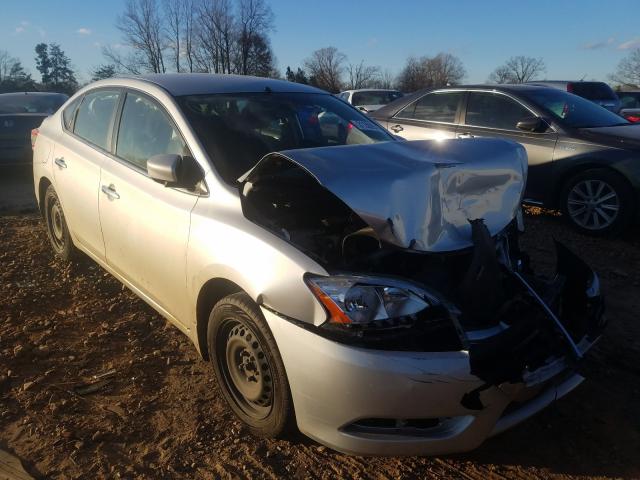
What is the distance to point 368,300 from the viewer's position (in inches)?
84.2

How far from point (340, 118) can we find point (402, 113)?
396 centimetres

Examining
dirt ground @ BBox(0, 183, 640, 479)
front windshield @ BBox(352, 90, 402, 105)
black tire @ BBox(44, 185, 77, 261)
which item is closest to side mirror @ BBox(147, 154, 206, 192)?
dirt ground @ BBox(0, 183, 640, 479)

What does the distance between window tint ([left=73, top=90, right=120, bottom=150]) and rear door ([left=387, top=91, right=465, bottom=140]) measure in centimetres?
393

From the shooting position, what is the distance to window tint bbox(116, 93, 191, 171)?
3.17m

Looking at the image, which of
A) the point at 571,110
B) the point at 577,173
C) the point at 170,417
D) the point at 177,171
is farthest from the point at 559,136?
the point at 170,417

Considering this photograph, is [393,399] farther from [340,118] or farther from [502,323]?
[340,118]

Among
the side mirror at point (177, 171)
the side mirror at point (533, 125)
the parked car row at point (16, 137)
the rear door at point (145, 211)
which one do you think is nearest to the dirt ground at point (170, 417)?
the rear door at point (145, 211)

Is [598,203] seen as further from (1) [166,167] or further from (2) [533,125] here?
(1) [166,167]

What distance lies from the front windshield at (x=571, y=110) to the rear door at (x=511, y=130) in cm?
21

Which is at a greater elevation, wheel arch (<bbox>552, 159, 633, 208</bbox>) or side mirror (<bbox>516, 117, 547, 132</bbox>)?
side mirror (<bbox>516, 117, 547, 132</bbox>)

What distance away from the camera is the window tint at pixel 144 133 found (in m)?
3.17

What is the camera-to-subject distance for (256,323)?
2350 millimetres

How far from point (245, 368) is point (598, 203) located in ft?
15.2

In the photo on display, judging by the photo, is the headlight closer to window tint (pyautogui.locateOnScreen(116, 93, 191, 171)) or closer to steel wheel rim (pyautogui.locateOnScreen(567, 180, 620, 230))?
window tint (pyautogui.locateOnScreen(116, 93, 191, 171))
